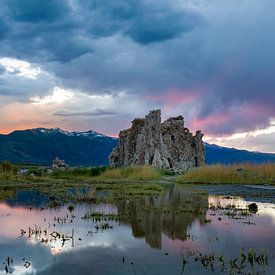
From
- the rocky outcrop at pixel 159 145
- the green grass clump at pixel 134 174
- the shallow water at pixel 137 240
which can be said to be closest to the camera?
the shallow water at pixel 137 240

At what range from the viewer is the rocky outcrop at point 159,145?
2571 inches

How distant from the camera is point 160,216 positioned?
53.7 ft

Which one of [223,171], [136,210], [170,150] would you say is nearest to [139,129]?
[170,150]

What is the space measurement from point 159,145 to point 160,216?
1988 inches

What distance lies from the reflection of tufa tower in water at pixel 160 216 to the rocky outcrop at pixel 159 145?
40586mm

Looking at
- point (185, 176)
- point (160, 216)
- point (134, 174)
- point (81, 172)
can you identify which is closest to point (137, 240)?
point (160, 216)

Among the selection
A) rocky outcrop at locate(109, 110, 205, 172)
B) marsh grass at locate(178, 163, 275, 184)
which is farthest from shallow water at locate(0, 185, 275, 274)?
rocky outcrop at locate(109, 110, 205, 172)

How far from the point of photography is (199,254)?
33.6ft

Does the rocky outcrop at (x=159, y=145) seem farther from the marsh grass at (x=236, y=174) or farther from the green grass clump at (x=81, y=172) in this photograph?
the marsh grass at (x=236, y=174)

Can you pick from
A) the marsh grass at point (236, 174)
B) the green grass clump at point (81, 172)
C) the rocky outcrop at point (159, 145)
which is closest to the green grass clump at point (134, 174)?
the green grass clump at point (81, 172)

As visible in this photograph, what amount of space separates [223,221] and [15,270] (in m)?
8.74

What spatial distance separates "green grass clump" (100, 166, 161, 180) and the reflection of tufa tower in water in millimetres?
22641

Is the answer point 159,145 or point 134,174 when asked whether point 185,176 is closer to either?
point 134,174

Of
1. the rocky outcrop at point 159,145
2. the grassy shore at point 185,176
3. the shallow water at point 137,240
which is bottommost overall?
the shallow water at point 137,240
